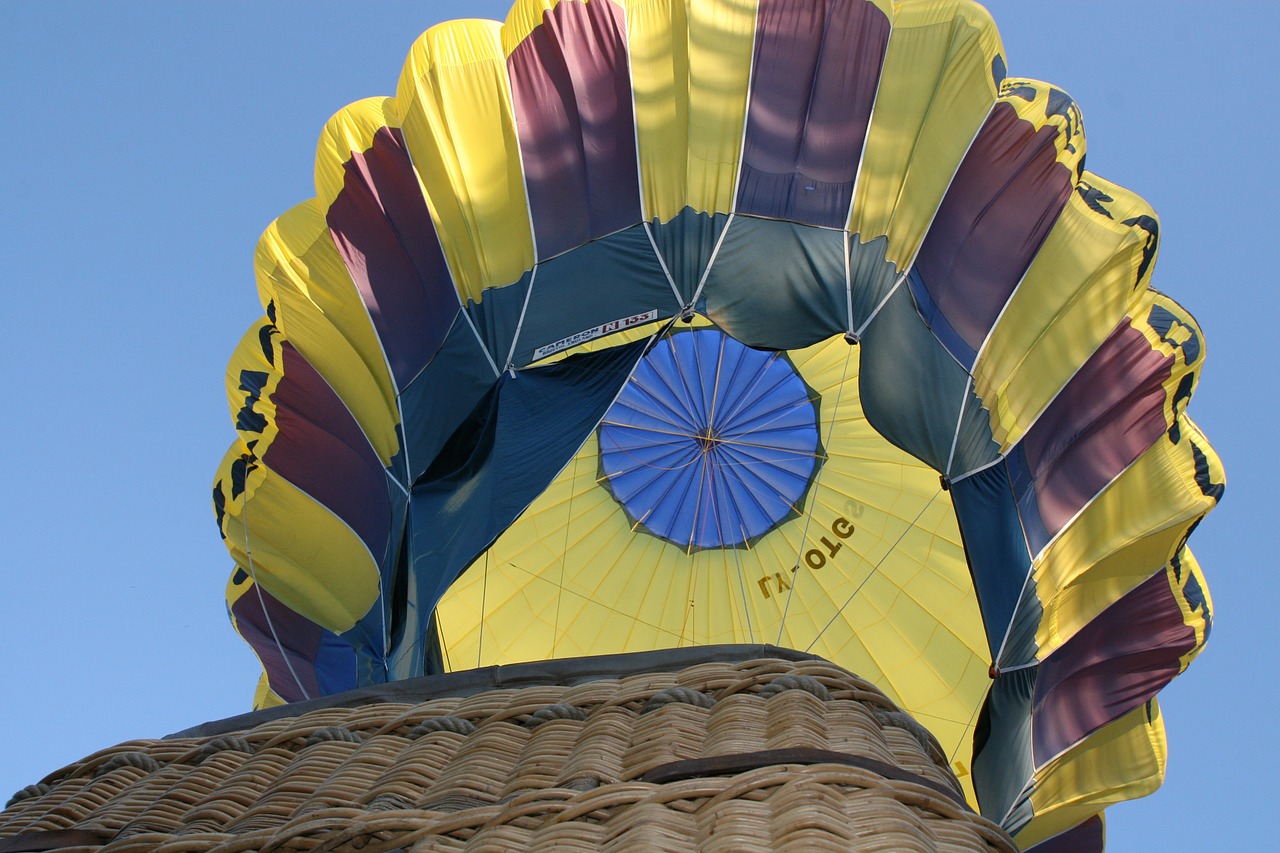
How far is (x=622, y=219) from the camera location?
887 centimetres

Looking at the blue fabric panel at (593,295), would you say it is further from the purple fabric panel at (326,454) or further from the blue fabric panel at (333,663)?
the blue fabric panel at (333,663)

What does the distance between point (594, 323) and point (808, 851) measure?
7.48 meters

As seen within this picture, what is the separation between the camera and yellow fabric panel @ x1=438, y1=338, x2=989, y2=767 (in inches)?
442

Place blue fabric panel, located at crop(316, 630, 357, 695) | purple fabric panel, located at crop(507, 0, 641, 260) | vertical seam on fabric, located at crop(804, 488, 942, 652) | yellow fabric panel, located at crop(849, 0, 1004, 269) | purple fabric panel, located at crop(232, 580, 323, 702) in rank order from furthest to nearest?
1. vertical seam on fabric, located at crop(804, 488, 942, 652)
2. purple fabric panel, located at crop(232, 580, 323, 702)
3. blue fabric panel, located at crop(316, 630, 357, 695)
4. purple fabric panel, located at crop(507, 0, 641, 260)
5. yellow fabric panel, located at crop(849, 0, 1004, 269)

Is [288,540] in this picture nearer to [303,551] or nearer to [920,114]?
[303,551]

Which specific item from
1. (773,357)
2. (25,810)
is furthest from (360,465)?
(25,810)

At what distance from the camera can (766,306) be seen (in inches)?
353

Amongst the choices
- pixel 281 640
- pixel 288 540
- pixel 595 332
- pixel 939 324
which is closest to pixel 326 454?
A: pixel 288 540

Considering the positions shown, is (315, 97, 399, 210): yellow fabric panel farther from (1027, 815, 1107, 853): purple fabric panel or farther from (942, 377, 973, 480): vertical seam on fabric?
(1027, 815, 1107, 853): purple fabric panel

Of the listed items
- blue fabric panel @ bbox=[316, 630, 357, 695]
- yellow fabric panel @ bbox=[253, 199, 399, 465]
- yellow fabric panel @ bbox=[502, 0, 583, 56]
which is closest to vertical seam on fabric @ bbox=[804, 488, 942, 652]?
blue fabric panel @ bbox=[316, 630, 357, 695]

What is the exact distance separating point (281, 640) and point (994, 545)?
5169mm

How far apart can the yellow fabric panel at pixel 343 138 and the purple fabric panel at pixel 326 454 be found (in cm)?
116

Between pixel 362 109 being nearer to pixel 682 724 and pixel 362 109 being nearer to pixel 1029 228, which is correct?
pixel 1029 228

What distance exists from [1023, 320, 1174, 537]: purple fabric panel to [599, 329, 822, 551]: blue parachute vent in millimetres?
3688
